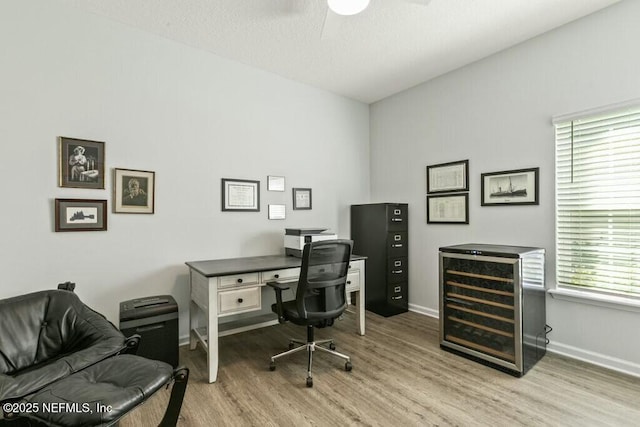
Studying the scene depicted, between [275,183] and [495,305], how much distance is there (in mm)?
2491

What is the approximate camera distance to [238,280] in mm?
2488

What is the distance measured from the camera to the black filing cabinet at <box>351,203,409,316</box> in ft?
12.3

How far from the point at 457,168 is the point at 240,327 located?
2.91 meters

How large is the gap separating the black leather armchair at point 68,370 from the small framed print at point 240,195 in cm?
154

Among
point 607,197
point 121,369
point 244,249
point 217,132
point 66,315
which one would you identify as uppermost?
point 217,132

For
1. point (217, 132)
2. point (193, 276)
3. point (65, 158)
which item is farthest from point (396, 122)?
point (65, 158)

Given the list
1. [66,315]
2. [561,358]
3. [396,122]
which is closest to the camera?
[66,315]

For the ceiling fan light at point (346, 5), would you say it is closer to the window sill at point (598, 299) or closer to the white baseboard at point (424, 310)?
the window sill at point (598, 299)

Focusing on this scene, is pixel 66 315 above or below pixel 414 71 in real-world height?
below

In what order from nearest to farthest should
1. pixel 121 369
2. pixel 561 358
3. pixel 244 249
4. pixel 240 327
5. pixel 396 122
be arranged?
pixel 121 369 → pixel 561 358 → pixel 240 327 → pixel 244 249 → pixel 396 122

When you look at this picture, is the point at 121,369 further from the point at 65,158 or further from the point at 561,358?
the point at 561,358

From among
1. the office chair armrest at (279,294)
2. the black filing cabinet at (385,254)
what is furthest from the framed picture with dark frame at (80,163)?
the black filing cabinet at (385,254)

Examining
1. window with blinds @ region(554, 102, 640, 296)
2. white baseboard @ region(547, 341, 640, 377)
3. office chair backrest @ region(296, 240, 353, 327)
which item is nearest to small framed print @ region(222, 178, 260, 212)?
office chair backrest @ region(296, 240, 353, 327)

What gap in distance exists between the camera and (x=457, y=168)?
3.46m
